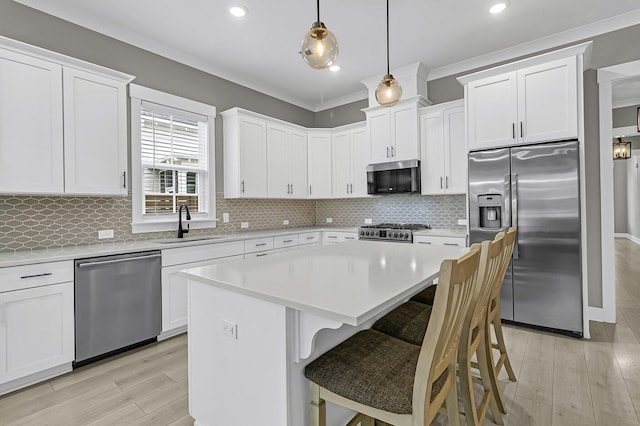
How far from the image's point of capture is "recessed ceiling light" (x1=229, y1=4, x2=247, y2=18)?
2.84 m

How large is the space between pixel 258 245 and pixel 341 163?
1946 millimetres

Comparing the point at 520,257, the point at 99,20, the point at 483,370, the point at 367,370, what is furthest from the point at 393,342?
the point at 99,20

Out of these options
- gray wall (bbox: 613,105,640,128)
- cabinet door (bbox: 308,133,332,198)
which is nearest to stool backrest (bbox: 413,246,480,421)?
cabinet door (bbox: 308,133,332,198)

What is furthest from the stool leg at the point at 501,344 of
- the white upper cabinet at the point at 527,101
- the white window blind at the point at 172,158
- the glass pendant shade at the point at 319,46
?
the white window blind at the point at 172,158

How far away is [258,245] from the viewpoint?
3852 mm

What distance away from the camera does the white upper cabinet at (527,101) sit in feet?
9.48

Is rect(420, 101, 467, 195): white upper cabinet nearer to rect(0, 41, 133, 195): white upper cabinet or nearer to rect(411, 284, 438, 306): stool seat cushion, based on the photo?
rect(411, 284, 438, 306): stool seat cushion

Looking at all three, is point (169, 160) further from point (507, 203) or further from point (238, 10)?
point (507, 203)

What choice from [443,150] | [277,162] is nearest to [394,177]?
[443,150]

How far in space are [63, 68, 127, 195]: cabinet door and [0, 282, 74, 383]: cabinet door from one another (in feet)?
2.70

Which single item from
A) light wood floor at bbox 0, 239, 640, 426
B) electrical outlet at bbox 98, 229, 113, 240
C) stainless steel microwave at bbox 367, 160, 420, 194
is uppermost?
stainless steel microwave at bbox 367, 160, 420, 194

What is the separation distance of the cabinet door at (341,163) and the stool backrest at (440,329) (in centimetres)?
384

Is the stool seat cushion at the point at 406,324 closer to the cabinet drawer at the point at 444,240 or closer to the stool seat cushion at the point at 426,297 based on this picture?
the stool seat cushion at the point at 426,297

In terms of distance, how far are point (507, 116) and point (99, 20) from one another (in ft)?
13.3
